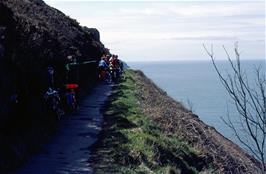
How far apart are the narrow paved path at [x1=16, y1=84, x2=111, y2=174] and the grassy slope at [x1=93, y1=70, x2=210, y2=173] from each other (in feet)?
1.04

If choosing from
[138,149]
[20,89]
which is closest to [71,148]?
[138,149]

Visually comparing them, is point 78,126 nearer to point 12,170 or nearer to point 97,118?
point 97,118

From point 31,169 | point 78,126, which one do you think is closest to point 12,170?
point 31,169

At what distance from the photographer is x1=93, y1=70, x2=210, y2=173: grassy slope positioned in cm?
1409

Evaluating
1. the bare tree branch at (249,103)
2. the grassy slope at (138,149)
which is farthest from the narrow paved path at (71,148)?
the bare tree branch at (249,103)

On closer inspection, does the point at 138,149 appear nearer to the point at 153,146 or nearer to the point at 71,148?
the point at 153,146

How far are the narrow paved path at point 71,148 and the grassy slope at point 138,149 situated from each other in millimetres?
317

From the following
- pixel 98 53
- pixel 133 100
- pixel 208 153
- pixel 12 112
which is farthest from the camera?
pixel 98 53

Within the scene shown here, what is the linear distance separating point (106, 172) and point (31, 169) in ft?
5.23

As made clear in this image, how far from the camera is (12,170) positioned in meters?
12.8

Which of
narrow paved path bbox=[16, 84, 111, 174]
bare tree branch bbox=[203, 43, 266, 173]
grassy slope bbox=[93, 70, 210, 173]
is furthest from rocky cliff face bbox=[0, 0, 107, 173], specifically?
bare tree branch bbox=[203, 43, 266, 173]

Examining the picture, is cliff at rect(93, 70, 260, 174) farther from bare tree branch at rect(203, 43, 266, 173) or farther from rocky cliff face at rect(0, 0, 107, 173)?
bare tree branch at rect(203, 43, 266, 173)

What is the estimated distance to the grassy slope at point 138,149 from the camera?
1409 centimetres

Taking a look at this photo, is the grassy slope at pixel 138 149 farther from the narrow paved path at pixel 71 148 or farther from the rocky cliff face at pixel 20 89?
the rocky cliff face at pixel 20 89
